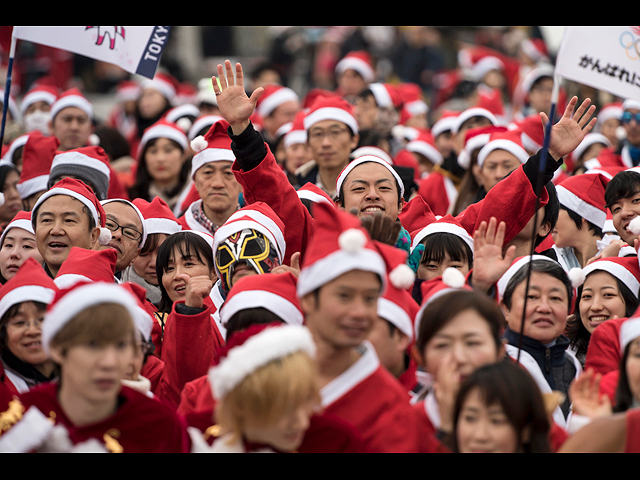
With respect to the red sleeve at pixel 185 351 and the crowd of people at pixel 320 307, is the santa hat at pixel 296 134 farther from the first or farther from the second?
the red sleeve at pixel 185 351

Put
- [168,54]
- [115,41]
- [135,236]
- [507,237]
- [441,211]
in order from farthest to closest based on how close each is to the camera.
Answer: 1. [168,54]
2. [441,211]
3. [115,41]
4. [135,236]
5. [507,237]

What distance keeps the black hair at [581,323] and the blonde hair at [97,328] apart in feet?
10.3

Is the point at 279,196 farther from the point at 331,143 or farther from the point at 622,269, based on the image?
the point at 622,269

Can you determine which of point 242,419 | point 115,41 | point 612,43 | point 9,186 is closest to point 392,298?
point 242,419

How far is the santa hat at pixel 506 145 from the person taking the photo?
7.87 m

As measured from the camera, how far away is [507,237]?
6137 millimetres

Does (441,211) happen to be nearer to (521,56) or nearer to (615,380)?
(615,380)

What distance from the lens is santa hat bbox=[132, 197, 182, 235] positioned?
6.79 meters

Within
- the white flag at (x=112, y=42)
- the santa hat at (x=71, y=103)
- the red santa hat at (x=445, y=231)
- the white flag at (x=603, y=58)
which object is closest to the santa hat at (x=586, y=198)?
the white flag at (x=603, y=58)

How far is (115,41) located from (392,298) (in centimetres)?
437

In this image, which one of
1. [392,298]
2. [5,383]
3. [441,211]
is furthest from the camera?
[441,211]

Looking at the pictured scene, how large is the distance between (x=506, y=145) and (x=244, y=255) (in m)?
3.50

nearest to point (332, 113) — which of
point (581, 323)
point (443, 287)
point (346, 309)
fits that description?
point (581, 323)

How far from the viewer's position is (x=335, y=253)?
3.76m
